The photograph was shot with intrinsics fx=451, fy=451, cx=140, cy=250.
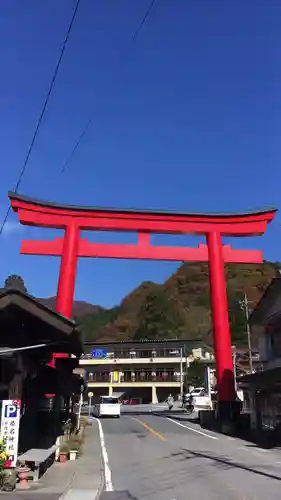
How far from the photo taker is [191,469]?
12.7 metres

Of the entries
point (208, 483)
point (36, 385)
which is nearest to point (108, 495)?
point (208, 483)

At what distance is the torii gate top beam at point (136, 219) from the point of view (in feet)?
91.5

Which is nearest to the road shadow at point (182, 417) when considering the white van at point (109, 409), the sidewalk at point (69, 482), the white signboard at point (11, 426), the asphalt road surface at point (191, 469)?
the white van at point (109, 409)

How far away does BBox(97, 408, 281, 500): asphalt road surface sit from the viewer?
9461mm

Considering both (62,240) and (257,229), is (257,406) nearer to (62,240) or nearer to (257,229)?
(257,229)

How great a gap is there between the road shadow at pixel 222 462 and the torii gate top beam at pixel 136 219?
14769 millimetres

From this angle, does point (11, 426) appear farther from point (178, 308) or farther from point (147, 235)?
point (178, 308)

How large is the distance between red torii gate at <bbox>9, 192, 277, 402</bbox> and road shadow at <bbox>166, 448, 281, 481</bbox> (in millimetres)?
10666

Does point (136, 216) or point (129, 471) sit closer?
point (129, 471)

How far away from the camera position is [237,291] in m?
135

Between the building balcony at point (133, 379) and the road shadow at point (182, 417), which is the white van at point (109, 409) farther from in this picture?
the building balcony at point (133, 379)

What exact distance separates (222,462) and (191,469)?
68.3 inches

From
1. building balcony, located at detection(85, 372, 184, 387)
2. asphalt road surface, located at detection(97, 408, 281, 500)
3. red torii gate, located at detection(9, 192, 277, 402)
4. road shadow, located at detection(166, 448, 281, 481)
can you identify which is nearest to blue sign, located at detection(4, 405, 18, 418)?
asphalt road surface, located at detection(97, 408, 281, 500)

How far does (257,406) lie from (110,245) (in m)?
12.7
